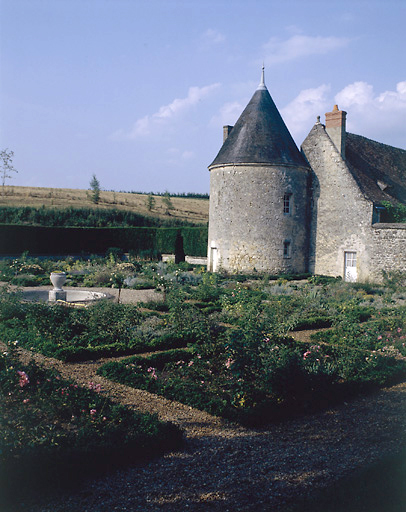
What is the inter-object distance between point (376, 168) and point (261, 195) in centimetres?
618

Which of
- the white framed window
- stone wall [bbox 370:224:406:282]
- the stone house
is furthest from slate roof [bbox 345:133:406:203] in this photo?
the white framed window

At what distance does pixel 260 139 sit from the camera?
21.0 meters

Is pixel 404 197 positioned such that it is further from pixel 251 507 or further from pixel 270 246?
pixel 251 507

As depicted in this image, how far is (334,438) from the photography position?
5.27 meters

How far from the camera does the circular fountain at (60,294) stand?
1343 centimetres

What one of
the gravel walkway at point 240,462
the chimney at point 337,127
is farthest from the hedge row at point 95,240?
the gravel walkway at point 240,462

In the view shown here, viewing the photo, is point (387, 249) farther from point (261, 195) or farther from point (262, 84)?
point (262, 84)

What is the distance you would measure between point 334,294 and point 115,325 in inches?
331

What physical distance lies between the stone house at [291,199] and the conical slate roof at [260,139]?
43 millimetres

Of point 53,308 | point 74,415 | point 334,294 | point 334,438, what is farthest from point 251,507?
point 334,294

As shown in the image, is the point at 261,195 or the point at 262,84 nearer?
the point at 261,195

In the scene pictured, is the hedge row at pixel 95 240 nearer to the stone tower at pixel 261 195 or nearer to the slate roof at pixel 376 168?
the stone tower at pixel 261 195

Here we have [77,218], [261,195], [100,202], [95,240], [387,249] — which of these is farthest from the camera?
[100,202]

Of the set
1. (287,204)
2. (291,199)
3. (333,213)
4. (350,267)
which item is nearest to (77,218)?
(287,204)
